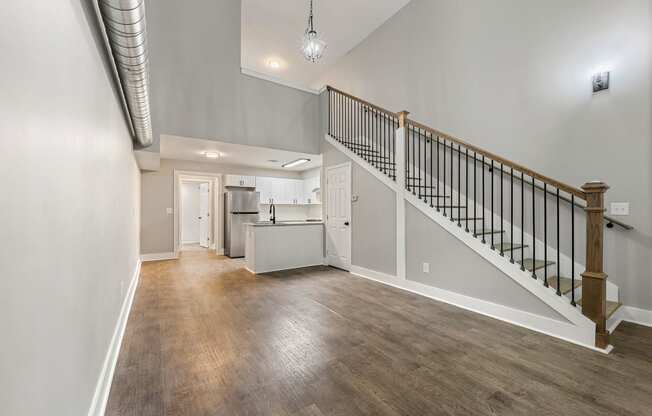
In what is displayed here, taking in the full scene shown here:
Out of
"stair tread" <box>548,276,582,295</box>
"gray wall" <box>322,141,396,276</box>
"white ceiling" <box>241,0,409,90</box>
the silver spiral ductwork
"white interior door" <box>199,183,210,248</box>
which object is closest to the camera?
the silver spiral ductwork

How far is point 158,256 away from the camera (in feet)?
21.7

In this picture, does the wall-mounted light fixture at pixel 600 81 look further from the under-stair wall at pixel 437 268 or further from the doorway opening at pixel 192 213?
the doorway opening at pixel 192 213

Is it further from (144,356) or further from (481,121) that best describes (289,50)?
(144,356)

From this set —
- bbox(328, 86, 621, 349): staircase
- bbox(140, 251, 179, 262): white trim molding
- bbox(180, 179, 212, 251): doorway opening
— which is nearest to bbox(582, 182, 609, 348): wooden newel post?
bbox(328, 86, 621, 349): staircase

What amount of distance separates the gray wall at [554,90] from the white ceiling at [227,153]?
9.39 ft

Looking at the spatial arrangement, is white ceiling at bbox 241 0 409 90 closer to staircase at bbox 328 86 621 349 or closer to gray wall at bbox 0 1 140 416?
staircase at bbox 328 86 621 349

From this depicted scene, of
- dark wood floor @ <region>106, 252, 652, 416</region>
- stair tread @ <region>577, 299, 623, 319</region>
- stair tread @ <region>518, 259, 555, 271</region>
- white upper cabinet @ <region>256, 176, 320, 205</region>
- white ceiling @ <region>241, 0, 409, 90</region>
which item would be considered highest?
white ceiling @ <region>241, 0, 409, 90</region>

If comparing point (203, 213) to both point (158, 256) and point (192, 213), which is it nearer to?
point (192, 213)

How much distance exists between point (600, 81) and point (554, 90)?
412mm

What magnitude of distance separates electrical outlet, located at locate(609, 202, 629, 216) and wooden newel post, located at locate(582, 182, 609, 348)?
2.93 ft

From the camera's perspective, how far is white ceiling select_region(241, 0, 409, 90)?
214 inches

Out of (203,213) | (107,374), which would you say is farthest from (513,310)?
(203,213)

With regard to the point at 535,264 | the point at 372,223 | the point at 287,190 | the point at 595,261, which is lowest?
the point at 535,264

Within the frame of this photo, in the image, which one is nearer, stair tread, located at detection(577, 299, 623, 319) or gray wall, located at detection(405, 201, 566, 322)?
stair tread, located at detection(577, 299, 623, 319)
